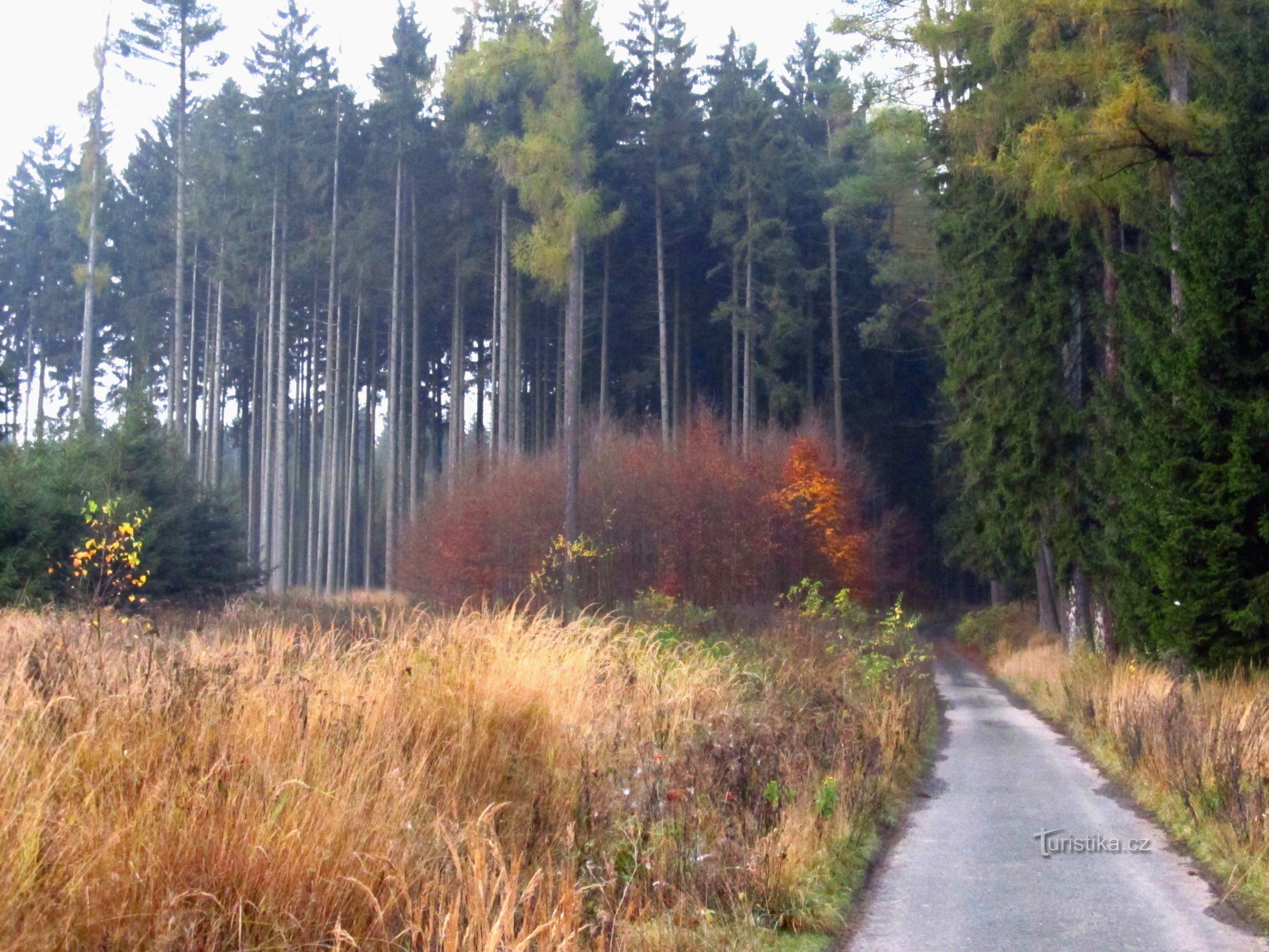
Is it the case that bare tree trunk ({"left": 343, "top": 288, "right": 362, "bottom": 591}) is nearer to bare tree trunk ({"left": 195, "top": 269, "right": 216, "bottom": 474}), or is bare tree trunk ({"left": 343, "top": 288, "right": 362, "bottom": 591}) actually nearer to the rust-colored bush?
bare tree trunk ({"left": 195, "top": 269, "right": 216, "bottom": 474})

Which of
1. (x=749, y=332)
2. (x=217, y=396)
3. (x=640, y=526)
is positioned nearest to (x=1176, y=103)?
(x=640, y=526)

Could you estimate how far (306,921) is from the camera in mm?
4473

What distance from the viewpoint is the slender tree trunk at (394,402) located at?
4600 centimetres

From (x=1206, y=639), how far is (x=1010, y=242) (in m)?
10.8

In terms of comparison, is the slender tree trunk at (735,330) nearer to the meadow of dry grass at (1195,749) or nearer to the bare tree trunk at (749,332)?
the bare tree trunk at (749,332)

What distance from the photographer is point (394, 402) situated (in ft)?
158

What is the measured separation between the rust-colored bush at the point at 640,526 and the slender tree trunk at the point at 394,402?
816 centimetres

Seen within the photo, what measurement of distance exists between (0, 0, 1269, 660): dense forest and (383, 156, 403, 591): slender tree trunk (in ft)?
0.80

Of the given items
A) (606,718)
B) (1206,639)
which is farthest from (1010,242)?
(606,718)

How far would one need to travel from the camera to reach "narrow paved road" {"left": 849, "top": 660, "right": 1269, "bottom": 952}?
6074mm

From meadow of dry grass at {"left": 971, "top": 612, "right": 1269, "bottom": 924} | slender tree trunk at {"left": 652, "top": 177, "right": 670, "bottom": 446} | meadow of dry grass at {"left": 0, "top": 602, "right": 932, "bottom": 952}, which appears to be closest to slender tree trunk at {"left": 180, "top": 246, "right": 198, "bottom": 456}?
slender tree trunk at {"left": 652, "top": 177, "right": 670, "bottom": 446}

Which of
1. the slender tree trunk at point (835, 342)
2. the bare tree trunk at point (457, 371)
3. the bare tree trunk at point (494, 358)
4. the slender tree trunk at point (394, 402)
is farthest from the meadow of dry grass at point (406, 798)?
the slender tree trunk at point (835, 342)

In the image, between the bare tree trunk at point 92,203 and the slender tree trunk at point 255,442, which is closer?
the bare tree trunk at point 92,203

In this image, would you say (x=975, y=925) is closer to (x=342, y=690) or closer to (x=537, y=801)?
(x=537, y=801)
